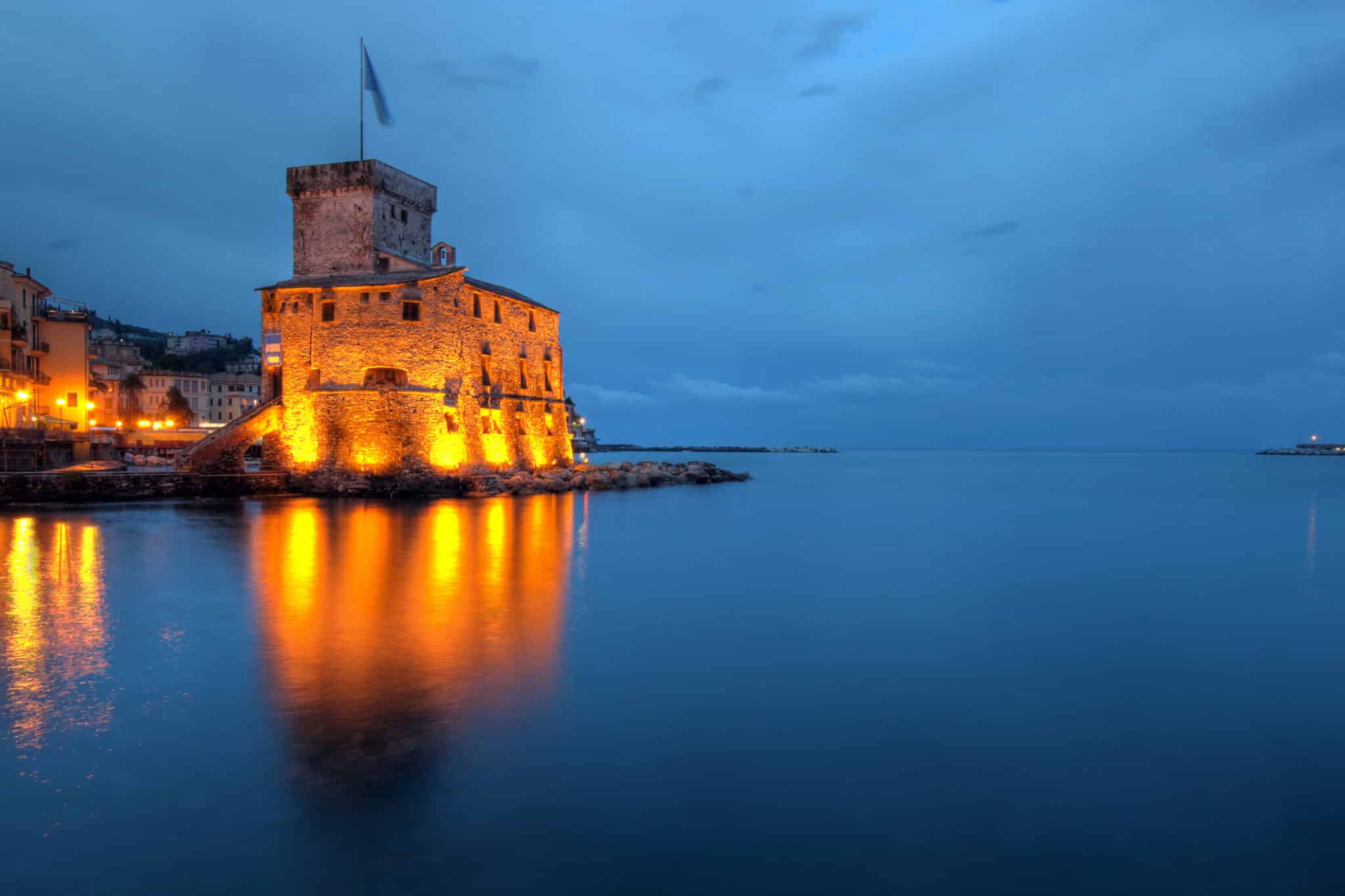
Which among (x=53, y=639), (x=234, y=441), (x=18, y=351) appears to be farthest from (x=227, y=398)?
(x=53, y=639)

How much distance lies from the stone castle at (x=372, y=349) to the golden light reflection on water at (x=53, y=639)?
43.0ft

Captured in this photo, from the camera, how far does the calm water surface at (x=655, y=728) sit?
4.31m

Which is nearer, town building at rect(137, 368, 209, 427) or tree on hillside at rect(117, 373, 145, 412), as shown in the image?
tree on hillside at rect(117, 373, 145, 412)

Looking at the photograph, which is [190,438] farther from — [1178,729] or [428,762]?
[1178,729]

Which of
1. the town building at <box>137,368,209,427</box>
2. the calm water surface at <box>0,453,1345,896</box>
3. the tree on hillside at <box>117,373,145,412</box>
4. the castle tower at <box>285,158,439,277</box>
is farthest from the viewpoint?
the town building at <box>137,368,209,427</box>

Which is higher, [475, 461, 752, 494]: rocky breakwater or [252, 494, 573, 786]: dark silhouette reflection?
[475, 461, 752, 494]: rocky breakwater

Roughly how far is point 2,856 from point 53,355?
41.2m

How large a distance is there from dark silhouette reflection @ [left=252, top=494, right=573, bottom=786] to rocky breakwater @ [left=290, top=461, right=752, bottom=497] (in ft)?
28.8

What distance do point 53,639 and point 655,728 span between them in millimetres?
7151

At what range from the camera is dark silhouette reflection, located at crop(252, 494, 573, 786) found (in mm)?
5934

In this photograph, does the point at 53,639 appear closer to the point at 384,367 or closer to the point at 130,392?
the point at 384,367

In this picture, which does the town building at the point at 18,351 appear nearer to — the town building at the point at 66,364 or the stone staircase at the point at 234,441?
the town building at the point at 66,364

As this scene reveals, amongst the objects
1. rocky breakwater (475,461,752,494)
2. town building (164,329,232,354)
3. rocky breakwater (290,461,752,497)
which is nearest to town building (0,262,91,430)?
rocky breakwater (290,461,752,497)

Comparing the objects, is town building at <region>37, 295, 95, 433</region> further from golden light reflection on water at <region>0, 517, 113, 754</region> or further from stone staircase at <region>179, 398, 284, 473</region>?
golden light reflection on water at <region>0, 517, 113, 754</region>
